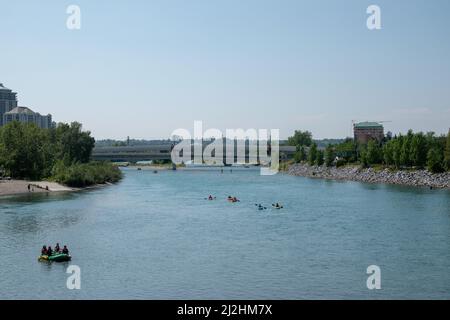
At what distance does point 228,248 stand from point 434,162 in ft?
284

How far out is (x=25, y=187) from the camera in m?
116

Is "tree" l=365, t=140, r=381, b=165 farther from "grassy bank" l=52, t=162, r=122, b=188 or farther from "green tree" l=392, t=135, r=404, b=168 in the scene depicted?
"grassy bank" l=52, t=162, r=122, b=188

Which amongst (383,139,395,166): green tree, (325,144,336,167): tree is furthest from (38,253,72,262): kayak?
(325,144,336,167): tree

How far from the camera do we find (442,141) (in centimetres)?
14938

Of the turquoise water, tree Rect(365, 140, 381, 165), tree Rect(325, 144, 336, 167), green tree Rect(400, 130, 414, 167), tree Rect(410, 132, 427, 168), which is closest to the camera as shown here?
the turquoise water

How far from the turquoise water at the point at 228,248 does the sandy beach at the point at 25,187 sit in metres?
14.5

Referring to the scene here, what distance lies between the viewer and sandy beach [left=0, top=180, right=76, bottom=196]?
111m

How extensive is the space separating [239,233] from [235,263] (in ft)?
51.4

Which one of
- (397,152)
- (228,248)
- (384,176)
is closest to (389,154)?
(397,152)

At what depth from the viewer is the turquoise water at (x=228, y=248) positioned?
41781mm

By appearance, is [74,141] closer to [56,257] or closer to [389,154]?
[389,154]

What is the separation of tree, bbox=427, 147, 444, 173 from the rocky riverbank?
1.41m

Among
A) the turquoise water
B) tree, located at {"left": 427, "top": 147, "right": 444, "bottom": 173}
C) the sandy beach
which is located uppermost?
tree, located at {"left": 427, "top": 147, "right": 444, "bottom": 173}

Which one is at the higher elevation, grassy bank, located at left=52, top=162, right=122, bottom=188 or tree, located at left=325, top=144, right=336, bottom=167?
tree, located at left=325, top=144, right=336, bottom=167
